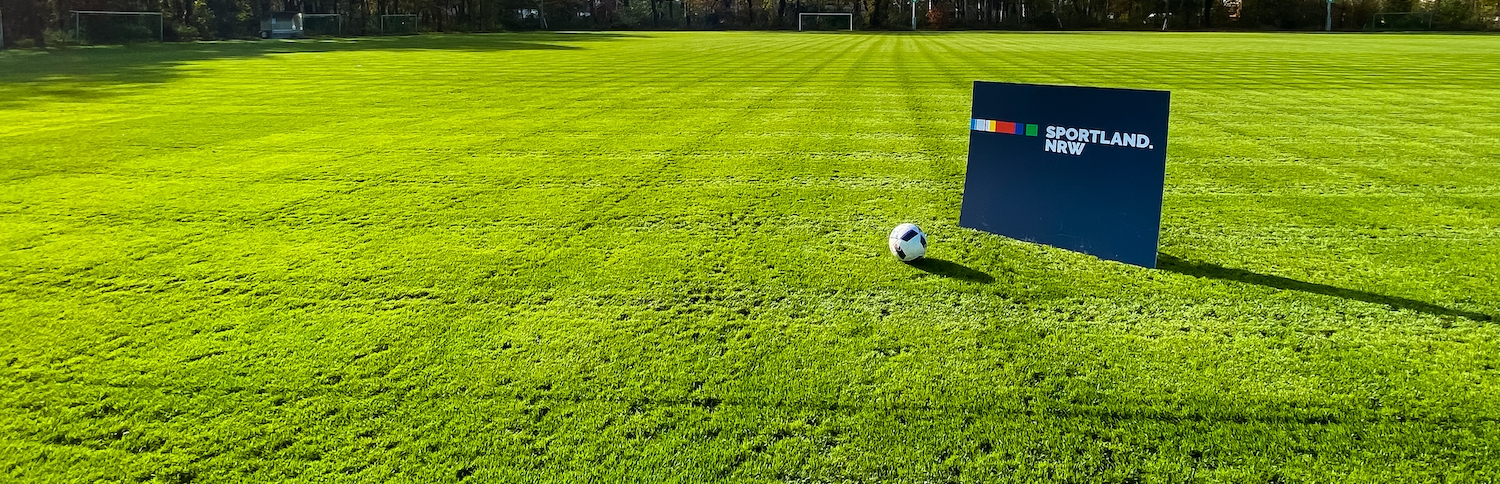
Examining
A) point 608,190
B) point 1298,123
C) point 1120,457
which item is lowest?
point 1120,457

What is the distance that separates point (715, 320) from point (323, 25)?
51.6 m

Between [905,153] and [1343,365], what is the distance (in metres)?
5.23

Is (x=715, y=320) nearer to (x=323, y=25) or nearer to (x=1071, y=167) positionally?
(x=1071, y=167)

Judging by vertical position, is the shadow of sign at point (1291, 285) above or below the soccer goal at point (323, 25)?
below

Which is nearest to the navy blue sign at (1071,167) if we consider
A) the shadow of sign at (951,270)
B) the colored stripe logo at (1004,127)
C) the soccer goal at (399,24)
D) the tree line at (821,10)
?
the colored stripe logo at (1004,127)

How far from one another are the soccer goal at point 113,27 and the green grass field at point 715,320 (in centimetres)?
3294

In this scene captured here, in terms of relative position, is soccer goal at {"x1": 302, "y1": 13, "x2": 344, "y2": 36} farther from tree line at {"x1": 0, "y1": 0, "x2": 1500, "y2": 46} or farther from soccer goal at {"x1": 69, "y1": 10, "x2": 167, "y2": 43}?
soccer goal at {"x1": 69, "y1": 10, "x2": 167, "y2": 43}

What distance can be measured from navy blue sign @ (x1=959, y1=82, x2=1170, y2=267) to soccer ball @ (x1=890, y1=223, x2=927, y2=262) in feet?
2.36

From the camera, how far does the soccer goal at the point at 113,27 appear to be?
113ft

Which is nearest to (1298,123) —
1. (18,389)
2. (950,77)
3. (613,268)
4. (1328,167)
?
(1328,167)

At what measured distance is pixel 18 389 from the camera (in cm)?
312

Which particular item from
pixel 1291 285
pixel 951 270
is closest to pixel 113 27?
pixel 951 270

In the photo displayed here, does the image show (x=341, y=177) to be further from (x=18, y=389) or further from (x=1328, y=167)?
(x=1328, y=167)

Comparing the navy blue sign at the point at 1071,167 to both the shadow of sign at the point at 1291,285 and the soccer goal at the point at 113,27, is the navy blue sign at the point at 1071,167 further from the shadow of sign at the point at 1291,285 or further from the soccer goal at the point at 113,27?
the soccer goal at the point at 113,27
